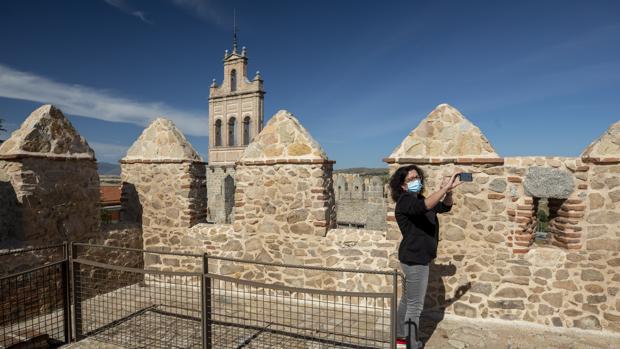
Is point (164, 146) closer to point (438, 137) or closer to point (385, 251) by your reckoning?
point (385, 251)

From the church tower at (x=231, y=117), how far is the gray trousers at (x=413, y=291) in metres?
33.0

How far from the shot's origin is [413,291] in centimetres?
415

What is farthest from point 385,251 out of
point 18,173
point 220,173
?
point 220,173

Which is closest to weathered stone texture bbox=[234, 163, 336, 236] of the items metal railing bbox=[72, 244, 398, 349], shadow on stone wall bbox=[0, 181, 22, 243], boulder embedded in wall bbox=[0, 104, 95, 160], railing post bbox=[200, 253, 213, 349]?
metal railing bbox=[72, 244, 398, 349]

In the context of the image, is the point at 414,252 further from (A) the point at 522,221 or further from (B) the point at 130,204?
Result: (B) the point at 130,204

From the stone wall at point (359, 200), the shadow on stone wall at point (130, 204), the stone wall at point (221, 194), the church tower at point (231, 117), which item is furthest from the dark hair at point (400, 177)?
the church tower at point (231, 117)

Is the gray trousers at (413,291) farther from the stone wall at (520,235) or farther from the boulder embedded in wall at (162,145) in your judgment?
the boulder embedded in wall at (162,145)

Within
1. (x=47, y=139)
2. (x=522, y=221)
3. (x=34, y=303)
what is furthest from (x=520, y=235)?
(x=47, y=139)

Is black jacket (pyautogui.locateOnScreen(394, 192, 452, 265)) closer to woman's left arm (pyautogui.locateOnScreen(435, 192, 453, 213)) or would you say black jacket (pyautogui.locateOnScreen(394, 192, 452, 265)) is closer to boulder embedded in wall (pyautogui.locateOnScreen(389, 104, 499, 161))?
woman's left arm (pyautogui.locateOnScreen(435, 192, 453, 213))

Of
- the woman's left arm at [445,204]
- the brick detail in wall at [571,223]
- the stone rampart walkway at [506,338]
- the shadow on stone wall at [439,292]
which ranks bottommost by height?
→ the stone rampart walkway at [506,338]

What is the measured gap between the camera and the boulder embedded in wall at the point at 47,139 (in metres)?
5.88

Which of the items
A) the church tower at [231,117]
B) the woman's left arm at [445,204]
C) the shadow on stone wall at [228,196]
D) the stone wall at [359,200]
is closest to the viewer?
the woman's left arm at [445,204]

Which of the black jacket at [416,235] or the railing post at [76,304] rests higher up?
the black jacket at [416,235]

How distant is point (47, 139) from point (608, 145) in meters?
9.17
